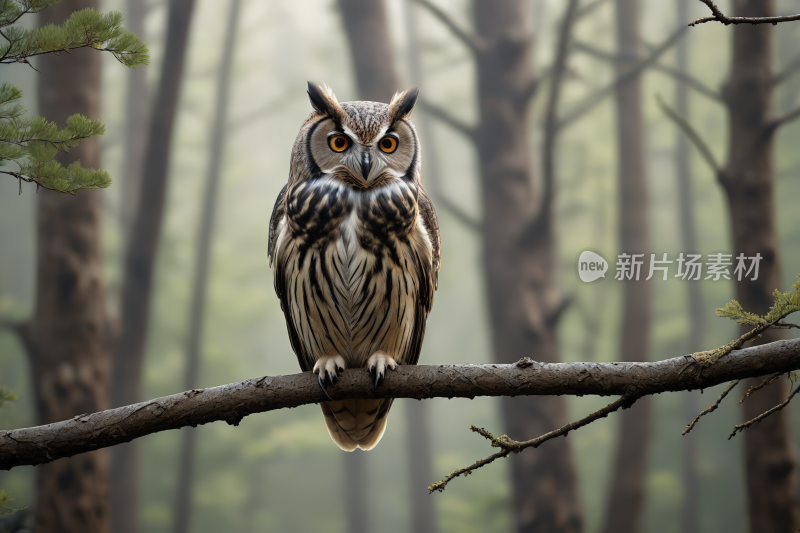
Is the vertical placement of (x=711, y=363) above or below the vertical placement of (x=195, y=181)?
below

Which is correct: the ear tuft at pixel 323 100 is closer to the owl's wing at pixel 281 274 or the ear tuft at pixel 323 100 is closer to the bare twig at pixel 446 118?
the owl's wing at pixel 281 274

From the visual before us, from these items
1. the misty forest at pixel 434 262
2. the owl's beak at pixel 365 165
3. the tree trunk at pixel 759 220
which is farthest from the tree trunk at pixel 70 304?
the tree trunk at pixel 759 220

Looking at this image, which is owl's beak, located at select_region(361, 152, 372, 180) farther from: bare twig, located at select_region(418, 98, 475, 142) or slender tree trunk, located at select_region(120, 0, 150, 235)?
slender tree trunk, located at select_region(120, 0, 150, 235)

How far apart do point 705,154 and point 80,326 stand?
3.43 meters

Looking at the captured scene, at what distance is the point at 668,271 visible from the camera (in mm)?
4750

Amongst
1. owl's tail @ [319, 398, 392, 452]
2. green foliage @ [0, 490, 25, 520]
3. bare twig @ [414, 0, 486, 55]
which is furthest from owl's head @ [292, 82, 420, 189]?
bare twig @ [414, 0, 486, 55]

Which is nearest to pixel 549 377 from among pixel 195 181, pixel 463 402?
pixel 195 181

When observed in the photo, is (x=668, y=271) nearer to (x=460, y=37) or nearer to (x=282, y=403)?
(x=460, y=37)

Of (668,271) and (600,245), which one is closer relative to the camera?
(668,271)

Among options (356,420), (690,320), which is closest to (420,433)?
(690,320)

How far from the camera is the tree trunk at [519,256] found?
3635 mm

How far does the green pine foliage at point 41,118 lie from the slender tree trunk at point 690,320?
17.4ft

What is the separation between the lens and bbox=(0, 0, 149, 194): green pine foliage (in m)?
1.10

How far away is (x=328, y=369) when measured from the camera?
1.36 metres
